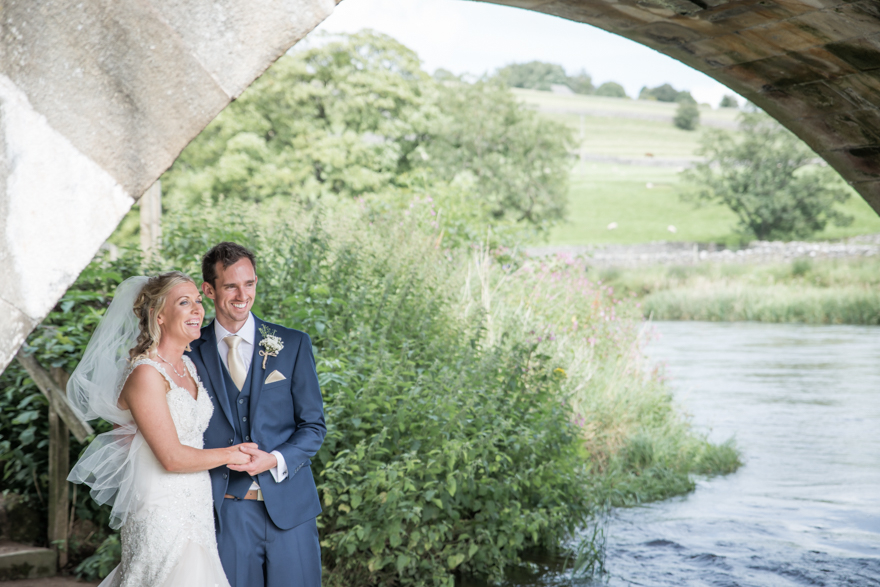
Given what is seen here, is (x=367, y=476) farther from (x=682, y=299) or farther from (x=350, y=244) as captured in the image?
(x=682, y=299)

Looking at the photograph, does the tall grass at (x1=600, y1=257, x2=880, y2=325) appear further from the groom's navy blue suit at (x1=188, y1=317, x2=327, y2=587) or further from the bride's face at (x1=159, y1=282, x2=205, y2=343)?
the bride's face at (x1=159, y1=282, x2=205, y2=343)

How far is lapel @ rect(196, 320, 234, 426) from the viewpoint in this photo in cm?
237

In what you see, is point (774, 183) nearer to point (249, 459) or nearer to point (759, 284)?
point (759, 284)

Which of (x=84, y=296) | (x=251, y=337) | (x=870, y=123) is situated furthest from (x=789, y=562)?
(x=84, y=296)

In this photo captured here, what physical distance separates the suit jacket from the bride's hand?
3.0 inches

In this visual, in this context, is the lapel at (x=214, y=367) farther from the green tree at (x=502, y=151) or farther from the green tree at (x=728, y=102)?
the green tree at (x=728, y=102)

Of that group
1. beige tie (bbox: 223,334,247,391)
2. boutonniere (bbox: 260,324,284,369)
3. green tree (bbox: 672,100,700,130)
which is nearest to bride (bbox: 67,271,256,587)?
beige tie (bbox: 223,334,247,391)

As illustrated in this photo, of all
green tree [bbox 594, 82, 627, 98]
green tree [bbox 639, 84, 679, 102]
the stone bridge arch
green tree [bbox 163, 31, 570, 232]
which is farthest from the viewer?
green tree [bbox 594, 82, 627, 98]

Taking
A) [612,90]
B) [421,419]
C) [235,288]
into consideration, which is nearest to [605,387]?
[421,419]

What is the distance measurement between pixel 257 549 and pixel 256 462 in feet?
1.01

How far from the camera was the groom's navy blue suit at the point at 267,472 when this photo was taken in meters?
2.32

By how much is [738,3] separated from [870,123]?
108 centimetres

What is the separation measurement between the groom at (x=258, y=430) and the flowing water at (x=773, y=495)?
258 centimetres

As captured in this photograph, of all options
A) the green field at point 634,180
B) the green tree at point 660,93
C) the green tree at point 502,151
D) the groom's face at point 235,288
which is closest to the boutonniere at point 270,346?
→ the groom's face at point 235,288
